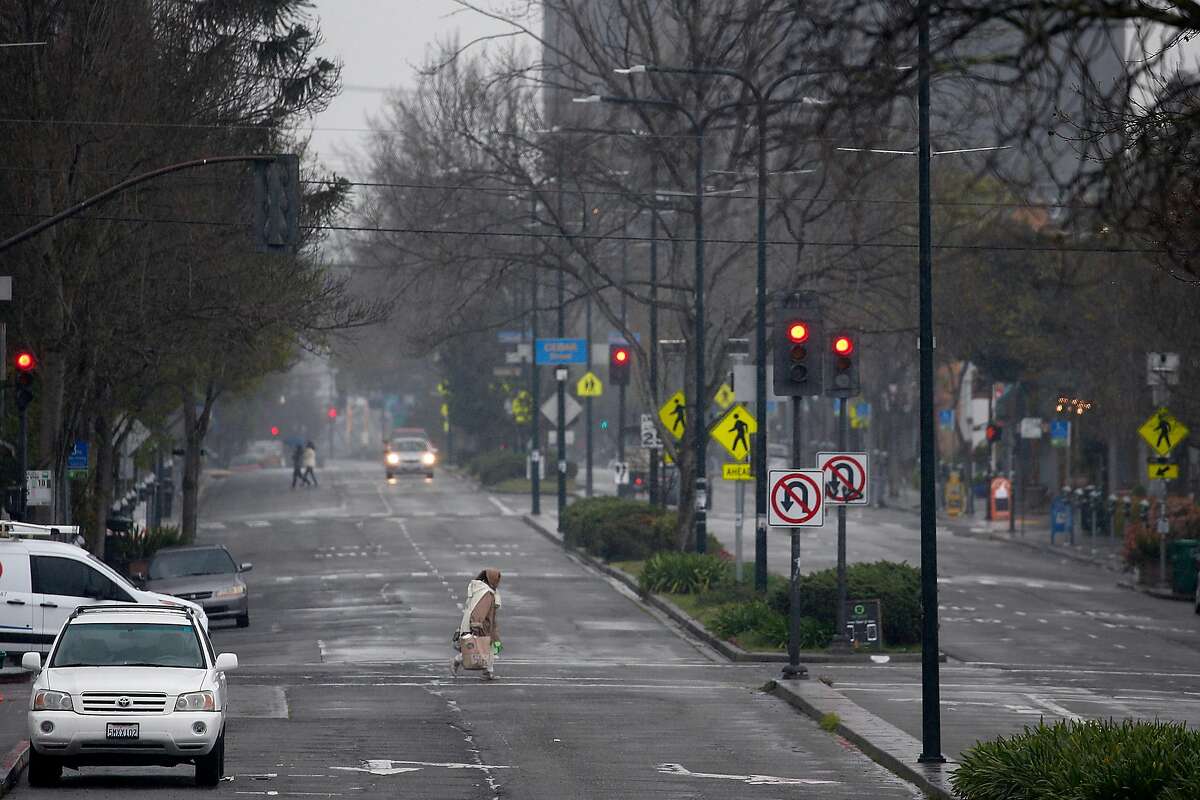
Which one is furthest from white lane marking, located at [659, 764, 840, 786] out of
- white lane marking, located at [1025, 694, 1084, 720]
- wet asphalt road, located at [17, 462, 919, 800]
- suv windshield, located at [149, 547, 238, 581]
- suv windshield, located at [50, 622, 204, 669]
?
suv windshield, located at [149, 547, 238, 581]

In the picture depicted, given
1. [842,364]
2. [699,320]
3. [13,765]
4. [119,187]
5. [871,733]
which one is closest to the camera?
[13,765]

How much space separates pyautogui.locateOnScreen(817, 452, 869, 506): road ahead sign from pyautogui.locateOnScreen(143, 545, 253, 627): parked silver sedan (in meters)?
12.3

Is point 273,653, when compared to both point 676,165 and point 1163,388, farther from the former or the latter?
point 1163,388

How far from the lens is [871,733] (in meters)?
20.7

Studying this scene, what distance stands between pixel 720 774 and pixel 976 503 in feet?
215

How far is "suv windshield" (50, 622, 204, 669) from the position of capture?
17312 mm

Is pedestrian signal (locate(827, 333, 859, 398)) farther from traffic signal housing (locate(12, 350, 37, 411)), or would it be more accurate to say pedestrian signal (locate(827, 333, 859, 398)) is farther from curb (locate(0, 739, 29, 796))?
traffic signal housing (locate(12, 350, 37, 411))

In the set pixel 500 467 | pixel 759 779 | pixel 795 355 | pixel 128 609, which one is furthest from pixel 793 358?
pixel 500 467

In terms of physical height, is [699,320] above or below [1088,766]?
above

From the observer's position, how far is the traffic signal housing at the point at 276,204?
24.2 meters

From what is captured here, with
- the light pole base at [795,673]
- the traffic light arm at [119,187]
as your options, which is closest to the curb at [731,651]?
the light pole base at [795,673]

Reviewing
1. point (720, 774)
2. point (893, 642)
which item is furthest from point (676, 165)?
point (720, 774)

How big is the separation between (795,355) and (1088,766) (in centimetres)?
1446

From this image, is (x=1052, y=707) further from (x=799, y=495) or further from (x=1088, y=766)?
(x=1088, y=766)
